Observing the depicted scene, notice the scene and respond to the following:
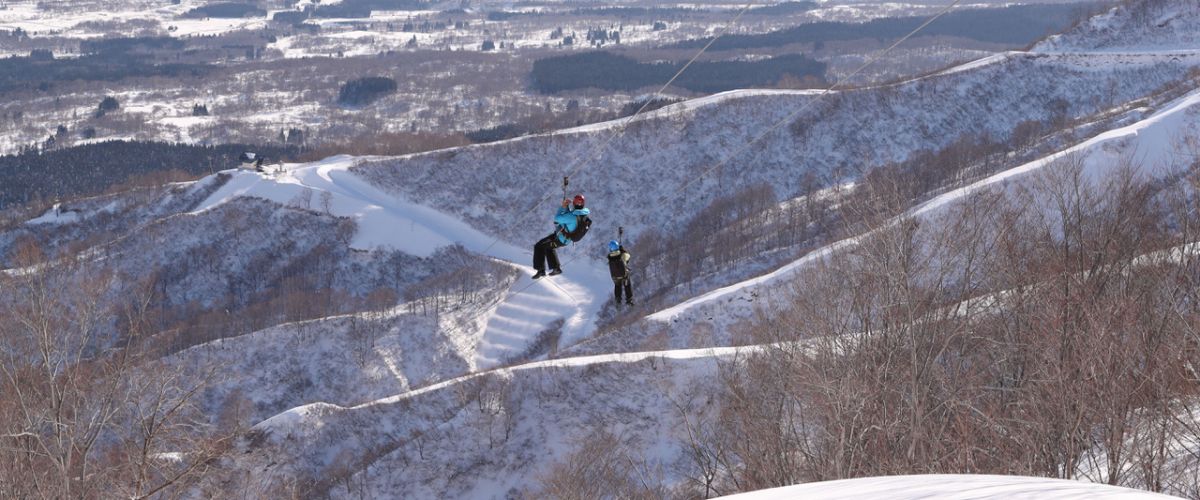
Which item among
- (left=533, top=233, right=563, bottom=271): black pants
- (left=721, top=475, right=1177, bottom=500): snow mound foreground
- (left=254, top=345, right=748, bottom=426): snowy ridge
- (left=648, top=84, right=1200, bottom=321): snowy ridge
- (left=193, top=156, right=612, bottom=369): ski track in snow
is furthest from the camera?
(left=193, top=156, right=612, bottom=369): ski track in snow

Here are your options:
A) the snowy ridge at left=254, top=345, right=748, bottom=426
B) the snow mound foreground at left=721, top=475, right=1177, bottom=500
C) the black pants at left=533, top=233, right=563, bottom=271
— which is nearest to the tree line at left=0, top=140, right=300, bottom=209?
the snowy ridge at left=254, top=345, right=748, bottom=426

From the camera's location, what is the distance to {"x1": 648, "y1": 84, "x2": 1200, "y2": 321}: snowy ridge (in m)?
65.5

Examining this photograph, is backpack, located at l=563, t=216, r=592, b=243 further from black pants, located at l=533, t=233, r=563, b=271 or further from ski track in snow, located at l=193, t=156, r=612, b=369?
ski track in snow, located at l=193, t=156, r=612, b=369

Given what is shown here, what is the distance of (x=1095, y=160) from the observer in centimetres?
7319

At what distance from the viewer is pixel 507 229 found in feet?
327

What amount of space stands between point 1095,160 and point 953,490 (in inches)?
2628

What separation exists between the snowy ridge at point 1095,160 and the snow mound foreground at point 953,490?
42.1m

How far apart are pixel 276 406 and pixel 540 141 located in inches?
2116

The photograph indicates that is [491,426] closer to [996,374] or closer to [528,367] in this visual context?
[528,367]

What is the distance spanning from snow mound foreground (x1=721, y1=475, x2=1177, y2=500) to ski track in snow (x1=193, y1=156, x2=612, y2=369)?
57.9 m

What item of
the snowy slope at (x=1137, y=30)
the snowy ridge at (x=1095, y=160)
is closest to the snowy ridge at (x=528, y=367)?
the snowy ridge at (x=1095, y=160)

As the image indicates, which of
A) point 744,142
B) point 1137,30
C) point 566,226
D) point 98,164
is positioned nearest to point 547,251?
point 566,226

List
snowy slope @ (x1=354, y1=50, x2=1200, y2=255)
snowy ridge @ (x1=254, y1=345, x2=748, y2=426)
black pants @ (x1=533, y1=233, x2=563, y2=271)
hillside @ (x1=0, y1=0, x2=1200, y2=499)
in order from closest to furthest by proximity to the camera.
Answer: hillside @ (x1=0, y1=0, x2=1200, y2=499) < black pants @ (x1=533, y1=233, x2=563, y2=271) < snowy ridge @ (x1=254, y1=345, x2=748, y2=426) < snowy slope @ (x1=354, y1=50, x2=1200, y2=255)

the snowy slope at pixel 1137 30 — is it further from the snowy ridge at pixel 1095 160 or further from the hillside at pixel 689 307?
the snowy ridge at pixel 1095 160
